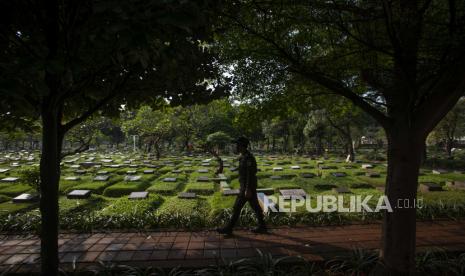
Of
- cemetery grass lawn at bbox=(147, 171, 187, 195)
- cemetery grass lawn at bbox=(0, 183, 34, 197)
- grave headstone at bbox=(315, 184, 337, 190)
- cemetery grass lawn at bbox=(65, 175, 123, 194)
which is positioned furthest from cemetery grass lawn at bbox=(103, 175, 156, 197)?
grave headstone at bbox=(315, 184, 337, 190)

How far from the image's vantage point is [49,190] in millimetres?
3137

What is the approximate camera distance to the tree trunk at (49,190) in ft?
10.1

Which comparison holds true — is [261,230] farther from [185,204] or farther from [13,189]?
[13,189]

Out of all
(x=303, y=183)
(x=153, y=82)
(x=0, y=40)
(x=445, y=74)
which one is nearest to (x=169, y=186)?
(x=303, y=183)

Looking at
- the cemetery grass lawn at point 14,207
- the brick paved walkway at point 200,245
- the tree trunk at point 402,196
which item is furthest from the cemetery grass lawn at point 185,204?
the tree trunk at point 402,196

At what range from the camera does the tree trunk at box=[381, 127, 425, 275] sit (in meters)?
3.54

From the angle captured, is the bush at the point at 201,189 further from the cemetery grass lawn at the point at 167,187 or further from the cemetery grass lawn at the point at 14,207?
the cemetery grass lawn at the point at 14,207

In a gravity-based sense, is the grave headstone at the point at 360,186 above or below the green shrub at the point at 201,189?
above

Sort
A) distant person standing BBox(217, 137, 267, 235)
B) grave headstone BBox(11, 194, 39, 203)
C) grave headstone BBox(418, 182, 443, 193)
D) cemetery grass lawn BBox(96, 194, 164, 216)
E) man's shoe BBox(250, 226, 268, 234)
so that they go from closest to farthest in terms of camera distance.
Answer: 1. distant person standing BBox(217, 137, 267, 235)
2. man's shoe BBox(250, 226, 268, 234)
3. cemetery grass lawn BBox(96, 194, 164, 216)
4. grave headstone BBox(11, 194, 39, 203)
5. grave headstone BBox(418, 182, 443, 193)

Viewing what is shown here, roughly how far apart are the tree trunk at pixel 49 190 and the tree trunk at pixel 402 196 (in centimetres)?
423

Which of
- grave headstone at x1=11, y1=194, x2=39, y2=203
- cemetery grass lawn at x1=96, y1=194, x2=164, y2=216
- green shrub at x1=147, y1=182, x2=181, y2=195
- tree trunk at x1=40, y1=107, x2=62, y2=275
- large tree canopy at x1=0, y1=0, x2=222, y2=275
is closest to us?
large tree canopy at x1=0, y1=0, x2=222, y2=275

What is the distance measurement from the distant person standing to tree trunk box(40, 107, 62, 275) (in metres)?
2.99

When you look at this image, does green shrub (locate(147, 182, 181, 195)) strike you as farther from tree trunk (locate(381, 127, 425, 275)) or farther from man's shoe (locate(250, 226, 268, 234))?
tree trunk (locate(381, 127, 425, 275))

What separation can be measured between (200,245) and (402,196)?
3.30 m
